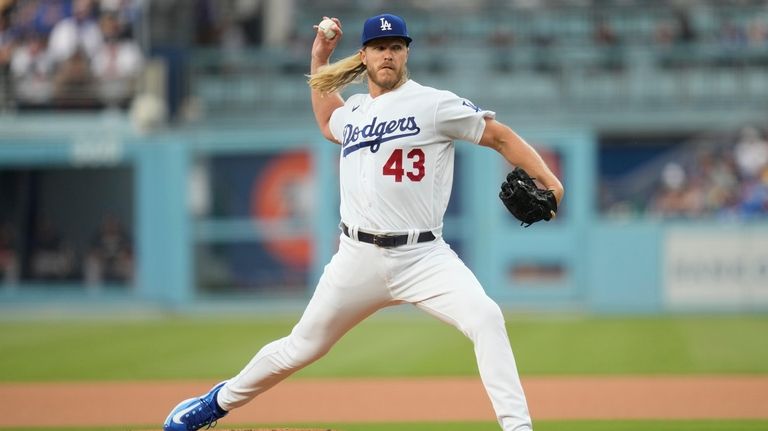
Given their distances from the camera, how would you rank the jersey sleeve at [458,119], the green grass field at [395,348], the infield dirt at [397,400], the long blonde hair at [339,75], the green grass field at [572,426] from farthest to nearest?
the green grass field at [395,348]
the infield dirt at [397,400]
the green grass field at [572,426]
the long blonde hair at [339,75]
the jersey sleeve at [458,119]

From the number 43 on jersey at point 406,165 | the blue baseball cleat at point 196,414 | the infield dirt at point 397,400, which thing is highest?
the number 43 on jersey at point 406,165

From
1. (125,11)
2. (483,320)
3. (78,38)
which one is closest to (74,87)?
(78,38)

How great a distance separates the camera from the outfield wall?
1723 centimetres

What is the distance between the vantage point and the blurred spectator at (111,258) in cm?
1898

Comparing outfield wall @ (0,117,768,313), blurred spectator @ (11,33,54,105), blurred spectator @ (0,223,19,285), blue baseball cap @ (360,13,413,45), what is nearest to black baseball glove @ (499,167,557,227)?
blue baseball cap @ (360,13,413,45)

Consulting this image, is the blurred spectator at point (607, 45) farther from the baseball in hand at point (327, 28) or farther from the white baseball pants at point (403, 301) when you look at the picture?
the white baseball pants at point (403, 301)

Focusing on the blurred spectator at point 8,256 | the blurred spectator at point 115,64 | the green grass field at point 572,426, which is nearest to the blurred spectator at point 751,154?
the blurred spectator at point 115,64

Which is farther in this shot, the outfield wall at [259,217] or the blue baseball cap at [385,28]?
the outfield wall at [259,217]

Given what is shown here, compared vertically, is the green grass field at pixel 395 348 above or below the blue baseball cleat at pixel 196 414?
below

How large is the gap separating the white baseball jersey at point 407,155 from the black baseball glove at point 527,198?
26 cm

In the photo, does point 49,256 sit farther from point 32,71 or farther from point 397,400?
point 397,400

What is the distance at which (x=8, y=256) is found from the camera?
19500 millimetres

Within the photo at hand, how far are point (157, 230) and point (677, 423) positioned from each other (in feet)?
40.4

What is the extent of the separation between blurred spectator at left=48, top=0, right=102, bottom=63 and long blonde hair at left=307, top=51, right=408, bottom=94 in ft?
46.2
